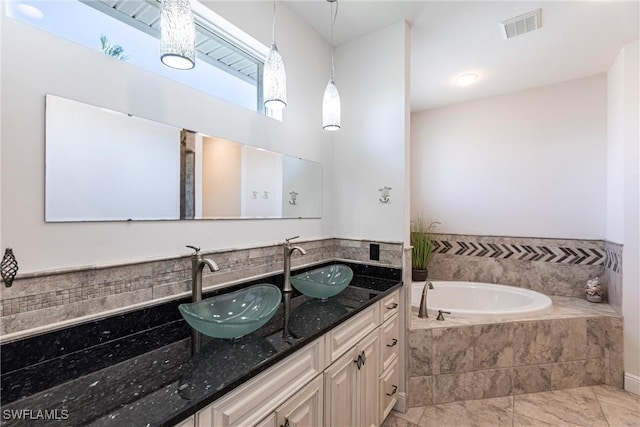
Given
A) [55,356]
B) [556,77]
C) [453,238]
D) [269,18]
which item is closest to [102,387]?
[55,356]

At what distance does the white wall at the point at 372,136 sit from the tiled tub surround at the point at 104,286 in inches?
33.6

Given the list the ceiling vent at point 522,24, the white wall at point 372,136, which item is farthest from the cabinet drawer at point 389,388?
the ceiling vent at point 522,24

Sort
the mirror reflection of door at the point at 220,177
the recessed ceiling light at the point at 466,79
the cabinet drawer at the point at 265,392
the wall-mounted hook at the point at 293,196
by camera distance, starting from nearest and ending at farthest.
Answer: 1. the cabinet drawer at the point at 265,392
2. the mirror reflection of door at the point at 220,177
3. the wall-mounted hook at the point at 293,196
4. the recessed ceiling light at the point at 466,79

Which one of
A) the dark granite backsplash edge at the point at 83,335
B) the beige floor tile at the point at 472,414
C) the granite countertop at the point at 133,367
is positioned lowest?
the beige floor tile at the point at 472,414

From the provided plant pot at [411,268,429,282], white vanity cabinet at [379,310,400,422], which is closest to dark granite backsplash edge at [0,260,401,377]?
white vanity cabinet at [379,310,400,422]

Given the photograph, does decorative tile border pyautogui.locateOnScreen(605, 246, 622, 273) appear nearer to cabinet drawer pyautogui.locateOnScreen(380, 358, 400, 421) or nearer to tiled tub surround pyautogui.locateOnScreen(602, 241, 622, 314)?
tiled tub surround pyautogui.locateOnScreen(602, 241, 622, 314)

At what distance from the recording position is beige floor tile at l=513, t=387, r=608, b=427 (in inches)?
73.5

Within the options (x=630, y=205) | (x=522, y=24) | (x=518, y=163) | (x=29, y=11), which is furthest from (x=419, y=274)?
(x=29, y=11)

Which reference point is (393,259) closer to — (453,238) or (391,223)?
(391,223)

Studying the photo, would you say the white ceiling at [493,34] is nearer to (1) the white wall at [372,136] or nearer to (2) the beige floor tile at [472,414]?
(1) the white wall at [372,136]

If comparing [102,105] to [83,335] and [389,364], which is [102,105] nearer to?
[83,335]

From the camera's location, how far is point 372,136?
2.11m

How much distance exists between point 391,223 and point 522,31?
66.9 inches

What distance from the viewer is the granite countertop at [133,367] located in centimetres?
66
